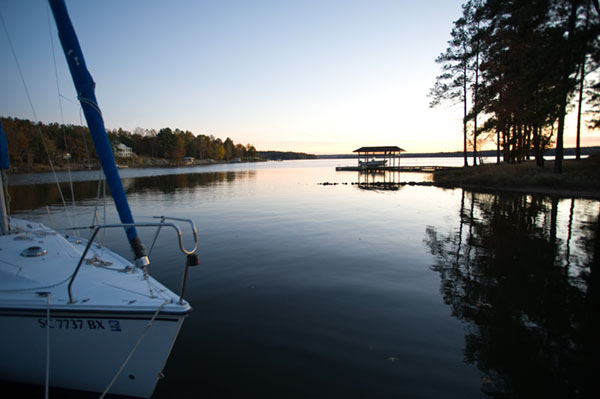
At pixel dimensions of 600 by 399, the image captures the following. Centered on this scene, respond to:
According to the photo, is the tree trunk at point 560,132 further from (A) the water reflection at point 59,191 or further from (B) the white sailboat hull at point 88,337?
(A) the water reflection at point 59,191

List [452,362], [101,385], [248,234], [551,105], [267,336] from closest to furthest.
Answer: [101,385] < [452,362] < [267,336] < [248,234] < [551,105]

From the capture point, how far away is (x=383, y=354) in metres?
5.04

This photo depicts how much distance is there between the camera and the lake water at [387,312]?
4.45 metres

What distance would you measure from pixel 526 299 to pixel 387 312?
3.54 m

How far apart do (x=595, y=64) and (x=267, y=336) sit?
29.8 metres

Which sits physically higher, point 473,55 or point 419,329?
point 473,55

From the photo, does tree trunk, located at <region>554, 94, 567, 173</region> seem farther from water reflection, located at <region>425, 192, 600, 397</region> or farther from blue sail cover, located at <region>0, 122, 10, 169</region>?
blue sail cover, located at <region>0, 122, 10, 169</region>

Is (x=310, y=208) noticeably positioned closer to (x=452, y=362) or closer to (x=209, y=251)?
(x=209, y=251)

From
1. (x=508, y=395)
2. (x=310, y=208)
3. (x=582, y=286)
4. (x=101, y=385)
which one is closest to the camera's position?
(x=101, y=385)

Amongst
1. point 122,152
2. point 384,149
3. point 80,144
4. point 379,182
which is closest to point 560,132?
point 379,182

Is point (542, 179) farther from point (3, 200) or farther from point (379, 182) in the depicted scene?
point (3, 200)

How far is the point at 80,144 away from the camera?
94375mm

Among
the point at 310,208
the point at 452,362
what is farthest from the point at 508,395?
the point at 310,208

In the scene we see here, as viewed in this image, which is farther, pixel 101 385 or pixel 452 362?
pixel 452 362
